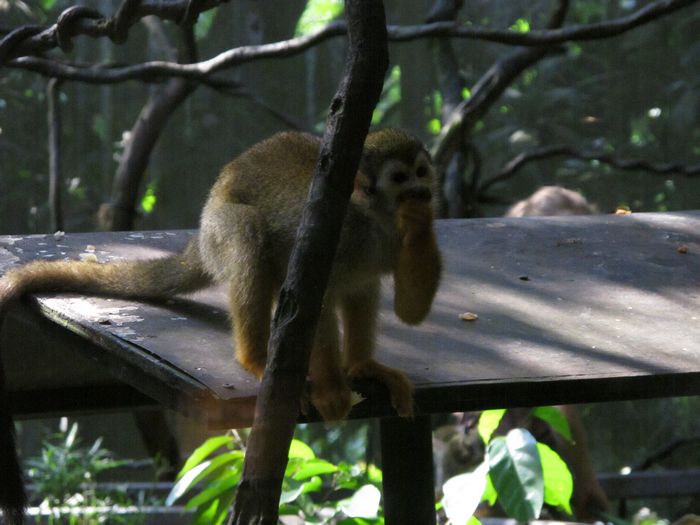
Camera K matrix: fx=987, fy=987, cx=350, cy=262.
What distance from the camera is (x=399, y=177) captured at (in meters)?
1.98

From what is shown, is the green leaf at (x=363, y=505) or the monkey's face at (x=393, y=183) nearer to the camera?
the monkey's face at (x=393, y=183)

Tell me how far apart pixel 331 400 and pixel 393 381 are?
119 mm

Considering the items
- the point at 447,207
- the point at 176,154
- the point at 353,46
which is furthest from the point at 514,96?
the point at 353,46

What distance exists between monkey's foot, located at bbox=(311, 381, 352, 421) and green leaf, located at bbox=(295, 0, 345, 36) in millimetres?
7041

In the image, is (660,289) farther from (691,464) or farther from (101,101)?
(101,101)

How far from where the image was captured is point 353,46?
110 centimetres

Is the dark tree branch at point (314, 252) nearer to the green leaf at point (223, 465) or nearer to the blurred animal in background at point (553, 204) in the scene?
the green leaf at point (223, 465)

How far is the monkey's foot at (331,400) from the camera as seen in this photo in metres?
1.71

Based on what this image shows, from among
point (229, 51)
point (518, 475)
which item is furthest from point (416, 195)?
point (229, 51)

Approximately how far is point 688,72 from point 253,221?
7.89 m

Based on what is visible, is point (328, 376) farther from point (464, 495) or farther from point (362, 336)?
point (464, 495)

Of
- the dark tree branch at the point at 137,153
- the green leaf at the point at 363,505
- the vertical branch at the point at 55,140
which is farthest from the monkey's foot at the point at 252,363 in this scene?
the dark tree branch at the point at 137,153

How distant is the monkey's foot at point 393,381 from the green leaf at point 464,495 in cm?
50

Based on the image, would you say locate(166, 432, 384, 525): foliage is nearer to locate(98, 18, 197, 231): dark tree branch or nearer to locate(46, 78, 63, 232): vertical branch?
locate(46, 78, 63, 232): vertical branch
